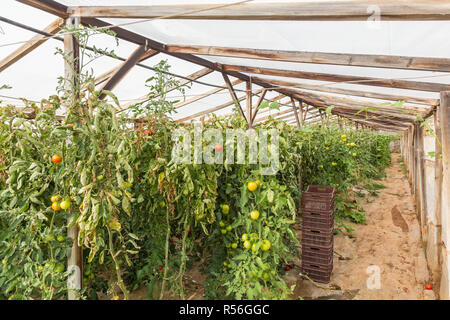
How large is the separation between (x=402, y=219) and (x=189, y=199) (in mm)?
4052

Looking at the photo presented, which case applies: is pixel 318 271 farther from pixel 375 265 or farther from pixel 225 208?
pixel 225 208

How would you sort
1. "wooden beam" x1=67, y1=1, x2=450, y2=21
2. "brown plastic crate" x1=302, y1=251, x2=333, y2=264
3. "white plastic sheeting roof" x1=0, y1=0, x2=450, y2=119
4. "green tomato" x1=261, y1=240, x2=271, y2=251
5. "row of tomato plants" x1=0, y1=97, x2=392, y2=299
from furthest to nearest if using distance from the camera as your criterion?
"brown plastic crate" x1=302, y1=251, x2=333, y2=264, "green tomato" x1=261, y1=240, x2=271, y2=251, "white plastic sheeting roof" x1=0, y1=0, x2=450, y2=119, "row of tomato plants" x1=0, y1=97, x2=392, y2=299, "wooden beam" x1=67, y1=1, x2=450, y2=21

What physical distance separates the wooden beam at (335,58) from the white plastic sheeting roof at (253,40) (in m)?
0.03

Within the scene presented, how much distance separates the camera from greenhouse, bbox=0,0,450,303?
4.40 feet

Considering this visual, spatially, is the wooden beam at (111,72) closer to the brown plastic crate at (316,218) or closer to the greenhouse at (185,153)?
the greenhouse at (185,153)

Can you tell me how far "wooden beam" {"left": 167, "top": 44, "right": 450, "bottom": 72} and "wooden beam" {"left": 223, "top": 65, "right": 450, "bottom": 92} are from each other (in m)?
0.24

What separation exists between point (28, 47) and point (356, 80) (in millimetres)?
2777

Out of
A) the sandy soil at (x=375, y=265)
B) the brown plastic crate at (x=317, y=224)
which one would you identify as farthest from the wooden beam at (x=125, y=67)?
the brown plastic crate at (x=317, y=224)

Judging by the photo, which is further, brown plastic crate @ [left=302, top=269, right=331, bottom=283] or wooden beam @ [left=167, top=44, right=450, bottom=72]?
brown plastic crate @ [left=302, top=269, right=331, bottom=283]

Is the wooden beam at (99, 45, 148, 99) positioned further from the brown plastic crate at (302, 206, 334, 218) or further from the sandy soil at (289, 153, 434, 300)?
the sandy soil at (289, 153, 434, 300)

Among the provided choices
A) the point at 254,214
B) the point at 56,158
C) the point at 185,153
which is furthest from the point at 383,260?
the point at 56,158

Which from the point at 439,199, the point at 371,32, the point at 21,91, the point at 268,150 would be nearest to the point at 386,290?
the point at 439,199

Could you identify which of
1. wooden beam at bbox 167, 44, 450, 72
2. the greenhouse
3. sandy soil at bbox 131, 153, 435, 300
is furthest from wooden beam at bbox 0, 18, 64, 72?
sandy soil at bbox 131, 153, 435, 300

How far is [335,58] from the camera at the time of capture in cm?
195
